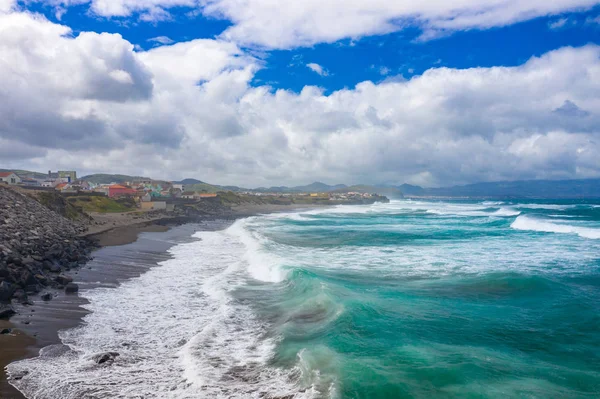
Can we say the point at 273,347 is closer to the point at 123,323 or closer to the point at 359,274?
the point at 123,323

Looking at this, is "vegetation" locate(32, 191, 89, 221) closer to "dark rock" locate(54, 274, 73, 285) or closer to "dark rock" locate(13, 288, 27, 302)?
"dark rock" locate(54, 274, 73, 285)

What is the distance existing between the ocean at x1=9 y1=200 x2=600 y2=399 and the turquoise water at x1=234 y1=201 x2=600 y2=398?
5 cm

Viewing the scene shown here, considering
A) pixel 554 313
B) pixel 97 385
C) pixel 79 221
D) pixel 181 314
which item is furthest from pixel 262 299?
pixel 79 221

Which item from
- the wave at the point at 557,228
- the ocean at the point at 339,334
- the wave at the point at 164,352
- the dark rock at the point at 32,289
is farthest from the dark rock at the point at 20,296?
the wave at the point at 557,228

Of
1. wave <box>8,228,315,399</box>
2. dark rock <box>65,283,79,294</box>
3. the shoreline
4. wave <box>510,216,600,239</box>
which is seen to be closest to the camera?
wave <box>8,228,315,399</box>

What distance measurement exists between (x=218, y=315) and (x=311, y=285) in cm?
434

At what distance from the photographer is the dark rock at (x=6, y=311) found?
1151 cm

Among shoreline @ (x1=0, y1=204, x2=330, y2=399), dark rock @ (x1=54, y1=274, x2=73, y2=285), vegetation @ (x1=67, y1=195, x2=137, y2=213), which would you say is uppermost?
vegetation @ (x1=67, y1=195, x2=137, y2=213)

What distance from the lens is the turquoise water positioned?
835 cm

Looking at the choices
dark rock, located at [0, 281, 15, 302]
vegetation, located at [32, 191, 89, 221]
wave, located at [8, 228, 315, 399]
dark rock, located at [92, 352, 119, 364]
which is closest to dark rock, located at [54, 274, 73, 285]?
wave, located at [8, 228, 315, 399]

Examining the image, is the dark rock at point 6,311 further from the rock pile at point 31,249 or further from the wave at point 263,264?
the wave at point 263,264

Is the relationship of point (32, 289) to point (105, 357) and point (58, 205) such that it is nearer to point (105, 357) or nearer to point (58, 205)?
point (105, 357)

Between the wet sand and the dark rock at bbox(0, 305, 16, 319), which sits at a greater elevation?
the dark rock at bbox(0, 305, 16, 319)

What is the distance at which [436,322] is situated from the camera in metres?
11.9
